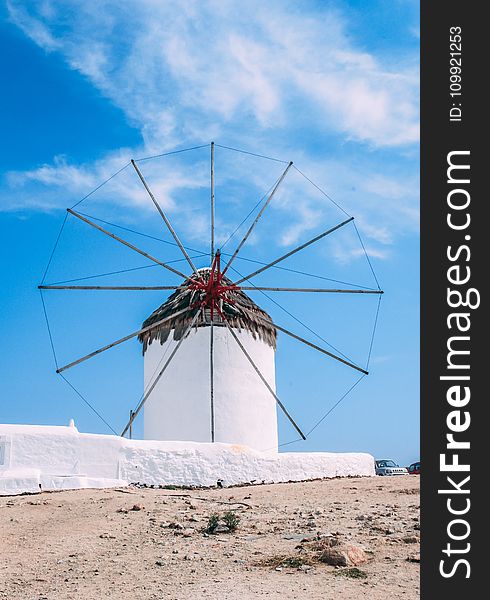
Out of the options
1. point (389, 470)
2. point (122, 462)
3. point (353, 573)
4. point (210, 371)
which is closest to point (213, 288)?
point (210, 371)

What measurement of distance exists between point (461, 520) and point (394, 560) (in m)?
1.54

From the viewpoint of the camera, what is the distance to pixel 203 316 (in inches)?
703

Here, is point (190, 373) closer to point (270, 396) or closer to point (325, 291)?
point (270, 396)

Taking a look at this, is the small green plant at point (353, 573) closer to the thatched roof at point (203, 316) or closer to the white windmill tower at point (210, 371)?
the white windmill tower at point (210, 371)

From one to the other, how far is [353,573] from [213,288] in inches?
424

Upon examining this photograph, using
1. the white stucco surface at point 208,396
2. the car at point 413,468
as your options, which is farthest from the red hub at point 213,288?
the car at point 413,468

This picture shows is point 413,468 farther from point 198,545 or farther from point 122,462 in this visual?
point 198,545

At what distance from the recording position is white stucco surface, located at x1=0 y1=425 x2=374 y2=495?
12609 mm

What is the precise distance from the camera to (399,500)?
11023 mm

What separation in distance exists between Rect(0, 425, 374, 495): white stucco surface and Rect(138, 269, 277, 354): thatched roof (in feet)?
12.7

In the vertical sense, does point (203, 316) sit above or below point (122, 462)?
above

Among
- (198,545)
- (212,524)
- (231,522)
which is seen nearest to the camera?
(198,545)

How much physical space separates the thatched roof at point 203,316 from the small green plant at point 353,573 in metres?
10.7

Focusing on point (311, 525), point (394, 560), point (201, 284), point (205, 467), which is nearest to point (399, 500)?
point (311, 525)
